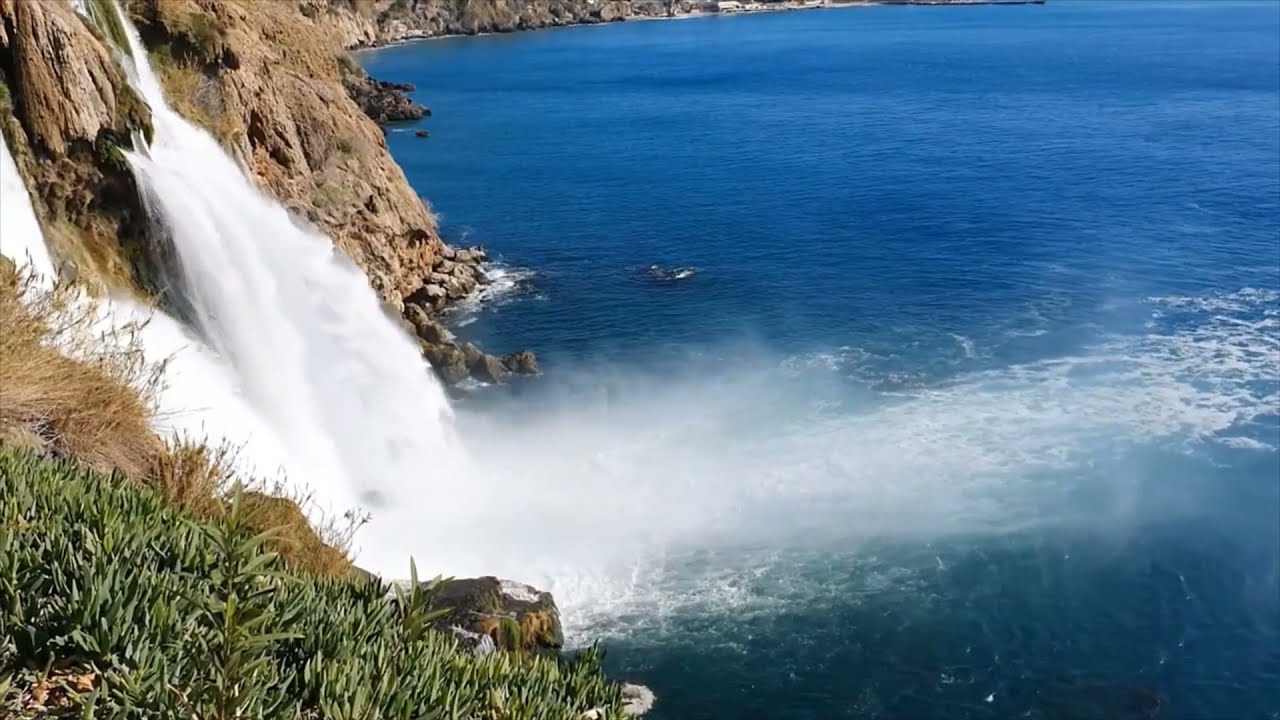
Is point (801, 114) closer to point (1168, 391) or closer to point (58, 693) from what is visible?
point (1168, 391)

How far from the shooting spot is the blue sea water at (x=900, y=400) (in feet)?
70.1

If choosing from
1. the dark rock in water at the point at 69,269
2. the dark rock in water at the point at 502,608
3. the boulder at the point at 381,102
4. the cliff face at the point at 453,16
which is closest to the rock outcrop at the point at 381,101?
the boulder at the point at 381,102

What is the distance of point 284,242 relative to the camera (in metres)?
27.6

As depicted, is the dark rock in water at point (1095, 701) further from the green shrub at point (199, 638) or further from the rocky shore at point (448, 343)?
the rocky shore at point (448, 343)

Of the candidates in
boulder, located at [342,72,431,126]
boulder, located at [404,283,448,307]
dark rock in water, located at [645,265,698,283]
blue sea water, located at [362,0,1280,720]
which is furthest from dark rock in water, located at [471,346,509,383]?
boulder, located at [342,72,431,126]

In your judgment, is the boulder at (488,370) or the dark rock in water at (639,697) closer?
the dark rock in water at (639,697)

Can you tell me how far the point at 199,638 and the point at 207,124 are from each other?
2561cm

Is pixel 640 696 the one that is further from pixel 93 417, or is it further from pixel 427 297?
pixel 427 297

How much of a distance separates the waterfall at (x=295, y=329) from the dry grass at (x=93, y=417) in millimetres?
8955

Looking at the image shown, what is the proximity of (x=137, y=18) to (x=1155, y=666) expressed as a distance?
29088 millimetres

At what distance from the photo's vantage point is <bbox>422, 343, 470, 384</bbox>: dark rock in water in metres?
34.9

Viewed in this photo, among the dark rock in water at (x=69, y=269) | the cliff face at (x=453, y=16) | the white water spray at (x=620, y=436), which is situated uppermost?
the dark rock in water at (x=69, y=269)

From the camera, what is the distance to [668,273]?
44500mm

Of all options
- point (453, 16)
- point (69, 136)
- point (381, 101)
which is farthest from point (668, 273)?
point (453, 16)
